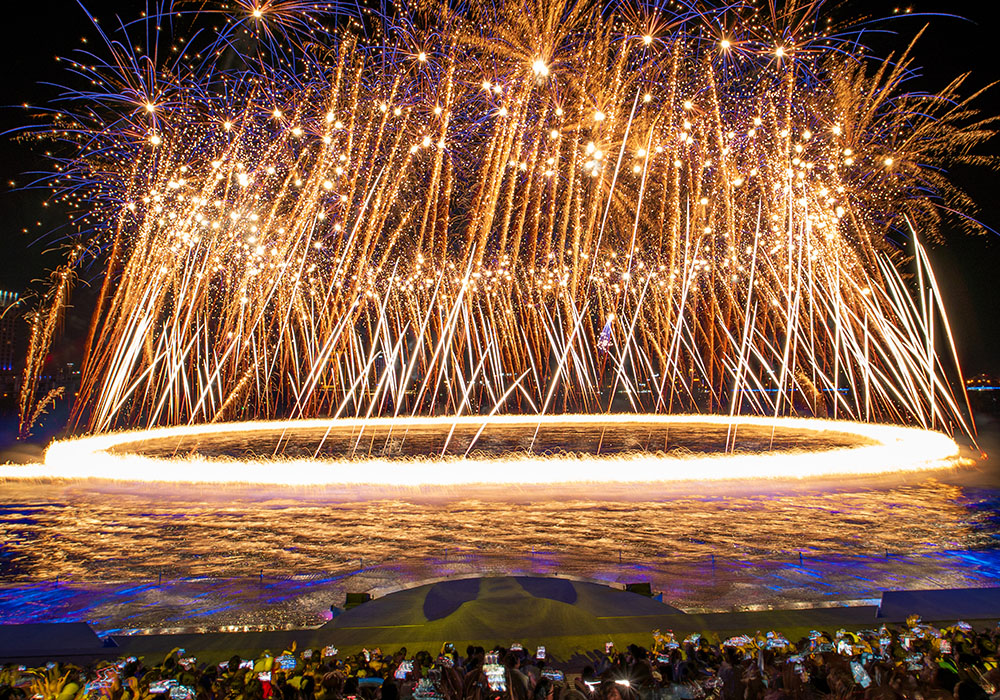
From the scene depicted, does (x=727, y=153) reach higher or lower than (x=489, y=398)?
higher

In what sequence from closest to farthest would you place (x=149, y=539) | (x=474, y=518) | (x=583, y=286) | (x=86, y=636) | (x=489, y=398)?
(x=86, y=636)
(x=149, y=539)
(x=474, y=518)
(x=583, y=286)
(x=489, y=398)

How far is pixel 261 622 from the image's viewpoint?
5.41 m

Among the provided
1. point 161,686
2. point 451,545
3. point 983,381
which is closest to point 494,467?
point 451,545

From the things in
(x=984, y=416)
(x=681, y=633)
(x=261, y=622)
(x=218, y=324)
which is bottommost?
(x=261, y=622)

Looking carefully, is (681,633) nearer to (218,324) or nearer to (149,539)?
(149,539)

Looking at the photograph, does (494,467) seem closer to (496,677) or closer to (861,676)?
(496,677)

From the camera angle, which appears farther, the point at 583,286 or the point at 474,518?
the point at 583,286

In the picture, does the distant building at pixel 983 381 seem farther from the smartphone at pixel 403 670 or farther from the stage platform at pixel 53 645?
the stage platform at pixel 53 645

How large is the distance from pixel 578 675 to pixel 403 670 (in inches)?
36.3

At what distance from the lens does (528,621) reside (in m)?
4.12

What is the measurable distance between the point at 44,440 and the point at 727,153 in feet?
69.1

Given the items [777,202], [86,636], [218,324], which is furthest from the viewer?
[218,324]

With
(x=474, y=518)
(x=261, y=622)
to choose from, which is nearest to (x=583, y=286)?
(x=474, y=518)

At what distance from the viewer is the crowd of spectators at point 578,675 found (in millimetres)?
2938
